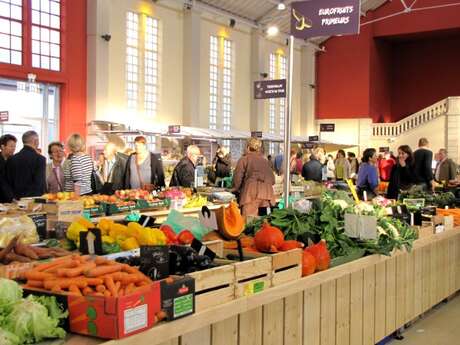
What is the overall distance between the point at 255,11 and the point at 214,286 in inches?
747

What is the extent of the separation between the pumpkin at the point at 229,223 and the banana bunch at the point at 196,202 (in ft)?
12.4

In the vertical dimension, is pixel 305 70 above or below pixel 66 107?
above

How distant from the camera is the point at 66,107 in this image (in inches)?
572

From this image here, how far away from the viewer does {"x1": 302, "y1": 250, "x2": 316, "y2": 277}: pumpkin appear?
3.48 meters

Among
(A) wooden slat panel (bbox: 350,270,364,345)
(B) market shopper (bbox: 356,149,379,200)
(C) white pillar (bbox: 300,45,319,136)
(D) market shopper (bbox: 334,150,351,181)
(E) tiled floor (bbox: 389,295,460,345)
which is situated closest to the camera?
(A) wooden slat panel (bbox: 350,270,364,345)

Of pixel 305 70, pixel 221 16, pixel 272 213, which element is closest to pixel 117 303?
pixel 272 213

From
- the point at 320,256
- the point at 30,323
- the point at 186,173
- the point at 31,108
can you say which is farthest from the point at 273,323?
the point at 31,108

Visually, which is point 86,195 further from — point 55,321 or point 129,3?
point 129,3

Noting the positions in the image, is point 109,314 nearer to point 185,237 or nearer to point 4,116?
point 185,237

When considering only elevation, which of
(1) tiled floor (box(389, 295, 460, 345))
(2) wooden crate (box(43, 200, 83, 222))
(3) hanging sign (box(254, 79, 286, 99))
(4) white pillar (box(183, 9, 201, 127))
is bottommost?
(1) tiled floor (box(389, 295, 460, 345))

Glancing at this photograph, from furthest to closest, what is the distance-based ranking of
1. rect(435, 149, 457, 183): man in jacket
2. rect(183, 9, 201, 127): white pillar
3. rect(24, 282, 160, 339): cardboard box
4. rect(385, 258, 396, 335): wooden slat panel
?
rect(183, 9, 201, 127): white pillar, rect(435, 149, 457, 183): man in jacket, rect(385, 258, 396, 335): wooden slat panel, rect(24, 282, 160, 339): cardboard box

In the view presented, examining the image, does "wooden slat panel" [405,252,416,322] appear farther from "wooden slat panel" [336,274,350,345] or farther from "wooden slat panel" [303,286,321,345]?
"wooden slat panel" [303,286,321,345]

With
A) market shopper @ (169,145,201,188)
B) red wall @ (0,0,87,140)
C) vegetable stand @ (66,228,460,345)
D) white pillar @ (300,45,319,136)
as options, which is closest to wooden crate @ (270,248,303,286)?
vegetable stand @ (66,228,460,345)

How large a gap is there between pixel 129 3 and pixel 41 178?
36.2ft
